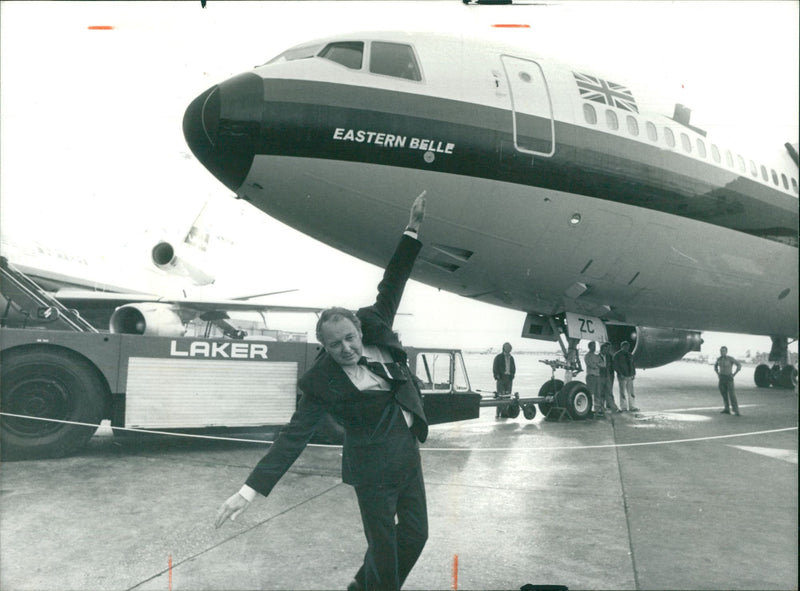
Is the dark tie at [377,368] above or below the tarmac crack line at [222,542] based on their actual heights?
Answer: above

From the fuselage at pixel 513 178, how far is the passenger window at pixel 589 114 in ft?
0.03

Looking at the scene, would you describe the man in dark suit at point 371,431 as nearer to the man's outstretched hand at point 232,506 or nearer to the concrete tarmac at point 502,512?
the man's outstretched hand at point 232,506

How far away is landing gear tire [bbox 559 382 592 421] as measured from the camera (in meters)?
3.78

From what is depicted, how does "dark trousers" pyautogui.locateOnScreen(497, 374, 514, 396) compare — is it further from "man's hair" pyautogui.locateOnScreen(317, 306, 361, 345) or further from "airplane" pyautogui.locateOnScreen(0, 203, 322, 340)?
"man's hair" pyautogui.locateOnScreen(317, 306, 361, 345)

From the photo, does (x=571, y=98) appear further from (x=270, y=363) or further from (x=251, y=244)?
(x=270, y=363)

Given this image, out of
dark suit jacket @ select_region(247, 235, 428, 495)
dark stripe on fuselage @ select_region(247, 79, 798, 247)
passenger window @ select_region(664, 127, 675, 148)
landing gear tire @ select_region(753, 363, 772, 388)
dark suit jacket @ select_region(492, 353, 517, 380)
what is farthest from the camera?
passenger window @ select_region(664, 127, 675, 148)

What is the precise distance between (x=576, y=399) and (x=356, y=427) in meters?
2.09

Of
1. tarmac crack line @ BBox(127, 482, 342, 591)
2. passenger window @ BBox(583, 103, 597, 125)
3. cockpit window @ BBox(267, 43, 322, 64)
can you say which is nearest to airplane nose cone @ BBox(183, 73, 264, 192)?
cockpit window @ BBox(267, 43, 322, 64)

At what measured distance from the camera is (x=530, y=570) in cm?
284

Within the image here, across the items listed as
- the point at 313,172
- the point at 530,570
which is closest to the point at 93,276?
the point at 313,172

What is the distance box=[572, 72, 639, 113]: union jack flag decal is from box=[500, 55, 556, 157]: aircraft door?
0.89ft

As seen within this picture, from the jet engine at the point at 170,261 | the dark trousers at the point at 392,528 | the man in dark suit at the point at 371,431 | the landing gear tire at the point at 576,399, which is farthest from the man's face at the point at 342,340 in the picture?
the landing gear tire at the point at 576,399

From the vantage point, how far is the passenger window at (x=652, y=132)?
150 inches

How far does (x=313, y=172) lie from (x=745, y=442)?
3.35 meters
